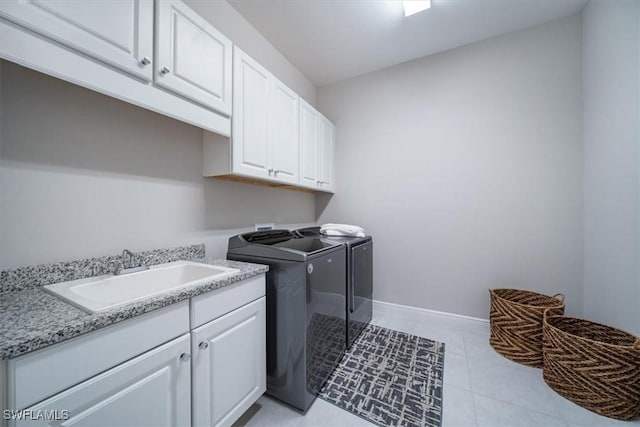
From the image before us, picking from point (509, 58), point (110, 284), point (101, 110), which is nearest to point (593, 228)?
point (509, 58)

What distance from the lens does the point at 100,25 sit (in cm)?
90

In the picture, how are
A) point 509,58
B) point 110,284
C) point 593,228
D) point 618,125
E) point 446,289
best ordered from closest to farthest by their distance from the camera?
point 110,284, point 618,125, point 593,228, point 509,58, point 446,289

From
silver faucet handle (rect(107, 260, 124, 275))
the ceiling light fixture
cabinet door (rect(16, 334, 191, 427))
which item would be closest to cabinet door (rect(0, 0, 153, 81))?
silver faucet handle (rect(107, 260, 124, 275))

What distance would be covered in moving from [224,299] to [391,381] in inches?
49.6

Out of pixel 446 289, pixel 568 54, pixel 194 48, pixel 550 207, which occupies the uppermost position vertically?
pixel 568 54

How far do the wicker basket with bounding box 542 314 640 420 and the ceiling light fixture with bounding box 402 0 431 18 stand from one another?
7.77 feet

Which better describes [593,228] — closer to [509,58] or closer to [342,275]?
[509,58]

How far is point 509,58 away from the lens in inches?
83.3

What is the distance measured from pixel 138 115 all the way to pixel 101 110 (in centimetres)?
17

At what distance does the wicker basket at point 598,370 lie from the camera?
4.03 feet

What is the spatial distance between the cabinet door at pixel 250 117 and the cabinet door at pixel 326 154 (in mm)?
887

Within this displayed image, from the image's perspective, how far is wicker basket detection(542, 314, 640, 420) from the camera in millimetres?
1229

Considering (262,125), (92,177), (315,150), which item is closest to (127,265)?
(92,177)

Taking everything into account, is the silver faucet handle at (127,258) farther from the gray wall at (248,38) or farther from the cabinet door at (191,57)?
the gray wall at (248,38)
